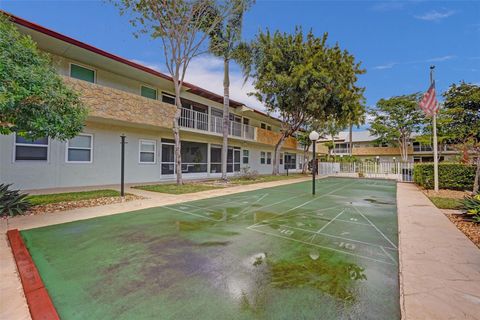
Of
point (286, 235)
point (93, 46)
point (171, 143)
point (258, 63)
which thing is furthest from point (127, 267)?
point (258, 63)

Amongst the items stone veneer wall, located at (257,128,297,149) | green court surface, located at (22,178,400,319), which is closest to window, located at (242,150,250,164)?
stone veneer wall, located at (257,128,297,149)

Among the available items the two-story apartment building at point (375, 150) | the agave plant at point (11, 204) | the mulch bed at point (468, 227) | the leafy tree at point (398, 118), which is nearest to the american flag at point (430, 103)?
the mulch bed at point (468, 227)

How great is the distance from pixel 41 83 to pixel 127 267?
4936mm

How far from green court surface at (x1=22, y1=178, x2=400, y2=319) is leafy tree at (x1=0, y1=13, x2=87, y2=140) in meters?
2.65

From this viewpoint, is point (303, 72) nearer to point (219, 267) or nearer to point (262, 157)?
point (262, 157)

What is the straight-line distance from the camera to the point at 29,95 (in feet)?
16.8

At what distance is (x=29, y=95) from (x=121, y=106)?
648 centimetres

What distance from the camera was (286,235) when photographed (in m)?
4.94

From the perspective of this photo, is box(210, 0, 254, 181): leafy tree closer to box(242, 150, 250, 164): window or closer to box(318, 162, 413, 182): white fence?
box(242, 150, 250, 164): window

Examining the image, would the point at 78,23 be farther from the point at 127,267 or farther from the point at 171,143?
the point at 127,267

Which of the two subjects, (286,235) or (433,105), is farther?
(433,105)

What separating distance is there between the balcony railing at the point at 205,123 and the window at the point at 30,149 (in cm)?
710

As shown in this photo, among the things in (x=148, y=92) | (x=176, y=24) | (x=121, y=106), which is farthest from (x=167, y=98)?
(x=176, y=24)

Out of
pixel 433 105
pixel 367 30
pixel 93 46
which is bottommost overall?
pixel 433 105
